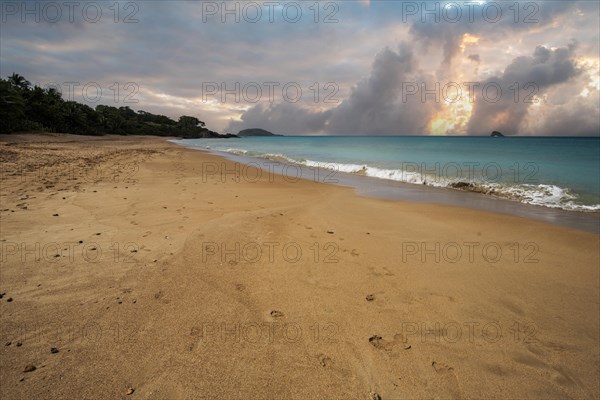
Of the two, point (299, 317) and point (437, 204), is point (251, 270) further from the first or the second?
point (437, 204)

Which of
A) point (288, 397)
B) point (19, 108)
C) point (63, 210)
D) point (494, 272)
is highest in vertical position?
point (19, 108)

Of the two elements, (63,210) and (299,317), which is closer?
(299,317)

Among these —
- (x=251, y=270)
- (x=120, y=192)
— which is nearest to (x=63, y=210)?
(x=120, y=192)

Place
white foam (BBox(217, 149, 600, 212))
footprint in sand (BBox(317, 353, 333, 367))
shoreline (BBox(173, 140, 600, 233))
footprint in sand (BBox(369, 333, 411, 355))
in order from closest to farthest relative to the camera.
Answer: footprint in sand (BBox(317, 353, 333, 367)) < footprint in sand (BBox(369, 333, 411, 355)) < shoreline (BBox(173, 140, 600, 233)) < white foam (BBox(217, 149, 600, 212))

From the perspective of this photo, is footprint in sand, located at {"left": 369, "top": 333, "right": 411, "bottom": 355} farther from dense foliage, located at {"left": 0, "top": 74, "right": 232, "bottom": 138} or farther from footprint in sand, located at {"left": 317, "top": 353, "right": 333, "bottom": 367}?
dense foliage, located at {"left": 0, "top": 74, "right": 232, "bottom": 138}

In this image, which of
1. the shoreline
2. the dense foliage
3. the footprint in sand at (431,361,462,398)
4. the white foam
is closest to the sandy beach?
the footprint in sand at (431,361,462,398)

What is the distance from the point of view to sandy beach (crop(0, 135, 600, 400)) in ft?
8.36

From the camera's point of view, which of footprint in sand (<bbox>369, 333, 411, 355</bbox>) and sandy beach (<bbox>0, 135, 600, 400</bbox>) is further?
footprint in sand (<bbox>369, 333, 411, 355</bbox>)

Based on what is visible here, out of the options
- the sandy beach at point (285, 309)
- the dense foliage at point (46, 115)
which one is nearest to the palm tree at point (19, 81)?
the dense foliage at point (46, 115)

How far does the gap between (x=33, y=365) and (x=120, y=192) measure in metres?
7.31

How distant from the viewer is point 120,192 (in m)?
8.86

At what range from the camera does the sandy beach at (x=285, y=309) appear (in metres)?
2.55

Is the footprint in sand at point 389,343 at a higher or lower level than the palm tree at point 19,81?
lower

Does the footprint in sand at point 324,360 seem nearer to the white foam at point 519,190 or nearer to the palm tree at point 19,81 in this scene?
the white foam at point 519,190
